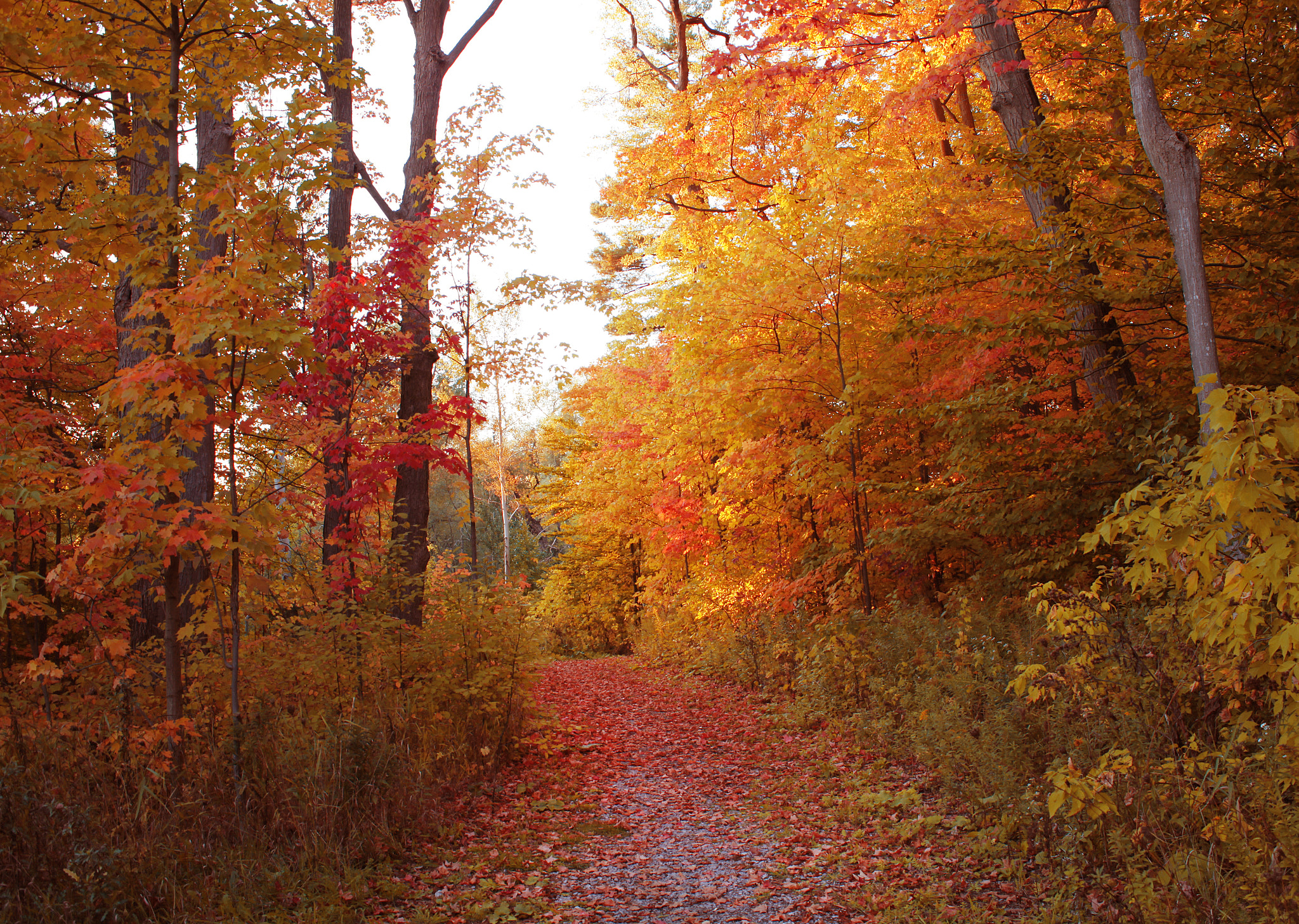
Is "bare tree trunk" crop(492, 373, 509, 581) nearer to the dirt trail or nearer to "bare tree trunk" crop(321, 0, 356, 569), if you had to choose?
"bare tree trunk" crop(321, 0, 356, 569)

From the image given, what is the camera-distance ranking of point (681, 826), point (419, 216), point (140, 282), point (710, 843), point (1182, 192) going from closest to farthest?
1. point (140, 282)
2. point (710, 843)
3. point (681, 826)
4. point (1182, 192)
5. point (419, 216)

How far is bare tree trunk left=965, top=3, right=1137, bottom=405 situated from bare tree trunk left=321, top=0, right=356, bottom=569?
19.1ft

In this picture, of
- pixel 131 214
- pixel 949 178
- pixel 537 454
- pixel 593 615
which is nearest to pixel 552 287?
pixel 949 178

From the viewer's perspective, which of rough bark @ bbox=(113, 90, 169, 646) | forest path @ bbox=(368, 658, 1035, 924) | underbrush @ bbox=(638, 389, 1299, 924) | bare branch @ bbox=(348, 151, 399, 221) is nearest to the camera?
underbrush @ bbox=(638, 389, 1299, 924)

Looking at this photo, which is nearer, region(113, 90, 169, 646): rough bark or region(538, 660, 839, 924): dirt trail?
region(538, 660, 839, 924): dirt trail

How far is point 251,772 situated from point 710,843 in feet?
9.64

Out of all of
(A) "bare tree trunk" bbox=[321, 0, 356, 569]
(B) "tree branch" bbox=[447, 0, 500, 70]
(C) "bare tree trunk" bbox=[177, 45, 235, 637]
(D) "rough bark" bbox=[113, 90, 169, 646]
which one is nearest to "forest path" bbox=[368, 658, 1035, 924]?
(C) "bare tree trunk" bbox=[177, 45, 235, 637]

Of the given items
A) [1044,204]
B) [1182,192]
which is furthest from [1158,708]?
[1044,204]

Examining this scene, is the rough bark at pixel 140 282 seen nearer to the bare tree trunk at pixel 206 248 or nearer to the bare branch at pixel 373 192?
the bare tree trunk at pixel 206 248

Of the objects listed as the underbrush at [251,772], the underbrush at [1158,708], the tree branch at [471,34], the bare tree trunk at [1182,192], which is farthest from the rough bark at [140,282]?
the bare tree trunk at [1182,192]

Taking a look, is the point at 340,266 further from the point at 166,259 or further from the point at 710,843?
the point at 710,843

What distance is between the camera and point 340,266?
7777 millimetres

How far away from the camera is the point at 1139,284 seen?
6.51 m

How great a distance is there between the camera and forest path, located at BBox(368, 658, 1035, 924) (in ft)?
13.6
